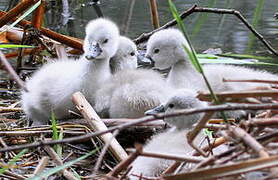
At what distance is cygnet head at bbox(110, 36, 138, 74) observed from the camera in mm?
2916

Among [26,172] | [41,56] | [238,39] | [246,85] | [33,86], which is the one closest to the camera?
[26,172]

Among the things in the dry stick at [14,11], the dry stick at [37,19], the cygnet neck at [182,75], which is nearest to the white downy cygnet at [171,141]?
the cygnet neck at [182,75]

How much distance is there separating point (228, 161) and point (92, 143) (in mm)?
1099

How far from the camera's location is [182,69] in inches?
109

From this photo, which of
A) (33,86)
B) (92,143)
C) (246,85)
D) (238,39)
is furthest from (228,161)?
(238,39)

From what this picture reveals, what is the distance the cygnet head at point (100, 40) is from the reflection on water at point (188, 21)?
1121mm

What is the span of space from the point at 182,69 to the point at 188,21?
7.46ft

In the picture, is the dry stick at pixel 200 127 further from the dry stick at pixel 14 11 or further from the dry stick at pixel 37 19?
the dry stick at pixel 37 19

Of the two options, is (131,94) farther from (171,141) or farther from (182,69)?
(171,141)

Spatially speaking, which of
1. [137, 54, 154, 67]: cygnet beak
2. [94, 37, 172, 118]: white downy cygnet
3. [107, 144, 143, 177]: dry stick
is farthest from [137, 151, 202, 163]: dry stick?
[137, 54, 154, 67]: cygnet beak

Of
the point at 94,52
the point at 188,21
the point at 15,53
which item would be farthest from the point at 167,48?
the point at 188,21

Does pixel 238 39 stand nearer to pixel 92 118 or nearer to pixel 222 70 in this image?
pixel 222 70

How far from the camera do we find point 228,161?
1.28 metres

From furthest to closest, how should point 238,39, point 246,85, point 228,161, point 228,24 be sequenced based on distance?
point 228,24, point 238,39, point 246,85, point 228,161
